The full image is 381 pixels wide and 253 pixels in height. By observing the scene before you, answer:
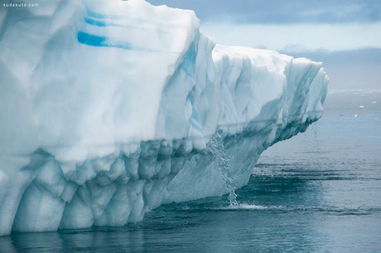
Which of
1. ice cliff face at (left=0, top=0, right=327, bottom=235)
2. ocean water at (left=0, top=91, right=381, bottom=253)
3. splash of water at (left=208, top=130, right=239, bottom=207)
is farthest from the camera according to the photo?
splash of water at (left=208, top=130, right=239, bottom=207)

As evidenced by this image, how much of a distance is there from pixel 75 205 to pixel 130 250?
1921 mm

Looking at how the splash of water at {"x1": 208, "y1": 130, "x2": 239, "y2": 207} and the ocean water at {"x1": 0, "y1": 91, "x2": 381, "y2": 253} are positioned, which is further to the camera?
the splash of water at {"x1": 208, "y1": 130, "x2": 239, "y2": 207}

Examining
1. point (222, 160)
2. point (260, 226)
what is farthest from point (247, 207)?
point (260, 226)

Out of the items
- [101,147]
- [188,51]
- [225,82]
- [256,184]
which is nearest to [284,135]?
[256,184]

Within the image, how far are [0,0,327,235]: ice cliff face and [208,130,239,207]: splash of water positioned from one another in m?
2.32

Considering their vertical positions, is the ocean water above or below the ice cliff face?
below

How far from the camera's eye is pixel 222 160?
25797 millimetres

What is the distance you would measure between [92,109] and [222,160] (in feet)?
25.9

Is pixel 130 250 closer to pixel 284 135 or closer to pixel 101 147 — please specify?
pixel 101 147

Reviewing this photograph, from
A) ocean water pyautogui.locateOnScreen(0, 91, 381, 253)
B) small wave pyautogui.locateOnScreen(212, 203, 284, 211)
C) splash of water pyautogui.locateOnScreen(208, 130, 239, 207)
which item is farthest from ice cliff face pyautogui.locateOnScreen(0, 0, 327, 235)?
small wave pyautogui.locateOnScreen(212, 203, 284, 211)

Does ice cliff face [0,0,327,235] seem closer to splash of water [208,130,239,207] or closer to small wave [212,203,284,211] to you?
splash of water [208,130,239,207]

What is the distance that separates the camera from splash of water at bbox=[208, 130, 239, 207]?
2430cm

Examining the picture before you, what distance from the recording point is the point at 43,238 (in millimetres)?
18406

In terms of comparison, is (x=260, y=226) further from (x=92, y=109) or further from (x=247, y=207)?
(x=92, y=109)
